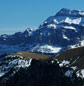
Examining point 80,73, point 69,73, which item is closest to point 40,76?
point 69,73

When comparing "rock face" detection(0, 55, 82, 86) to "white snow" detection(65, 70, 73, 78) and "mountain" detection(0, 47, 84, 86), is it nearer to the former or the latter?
"mountain" detection(0, 47, 84, 86)

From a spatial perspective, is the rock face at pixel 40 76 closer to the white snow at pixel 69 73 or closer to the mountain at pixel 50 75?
the mountain at pixel 50 75

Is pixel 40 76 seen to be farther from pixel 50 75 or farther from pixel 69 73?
pixel 69 73

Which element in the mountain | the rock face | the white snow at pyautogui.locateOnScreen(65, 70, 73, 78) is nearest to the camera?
the mountain

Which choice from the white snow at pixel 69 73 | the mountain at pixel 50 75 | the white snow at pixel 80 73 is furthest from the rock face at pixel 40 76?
the white snow at pixel 80 73

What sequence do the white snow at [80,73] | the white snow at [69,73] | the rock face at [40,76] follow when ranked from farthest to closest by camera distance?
1. the rock face at [40,76]
2. the white snow at [69,73]
3. the white snow at [80,73]

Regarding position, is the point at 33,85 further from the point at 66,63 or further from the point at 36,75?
the point at 66,63

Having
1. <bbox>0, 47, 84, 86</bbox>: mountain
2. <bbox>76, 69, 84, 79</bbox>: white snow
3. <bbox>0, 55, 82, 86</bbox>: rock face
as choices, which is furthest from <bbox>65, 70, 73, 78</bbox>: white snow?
<bbox>76, 69, 84, 79</bbox>: white snow

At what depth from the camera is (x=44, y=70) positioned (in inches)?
7333

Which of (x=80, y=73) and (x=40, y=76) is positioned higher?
(x=80, y=73)

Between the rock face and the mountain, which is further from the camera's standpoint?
the rock face

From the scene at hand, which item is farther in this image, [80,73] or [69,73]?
[69,73]

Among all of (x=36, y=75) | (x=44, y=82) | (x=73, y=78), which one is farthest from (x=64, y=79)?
(x=36, y=75)

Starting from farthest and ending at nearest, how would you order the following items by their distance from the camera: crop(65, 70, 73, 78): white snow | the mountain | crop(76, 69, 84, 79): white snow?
crop(65, 70, 73, 78): white snow < crop(76, 69, 84, 79): white snow < the mountain
